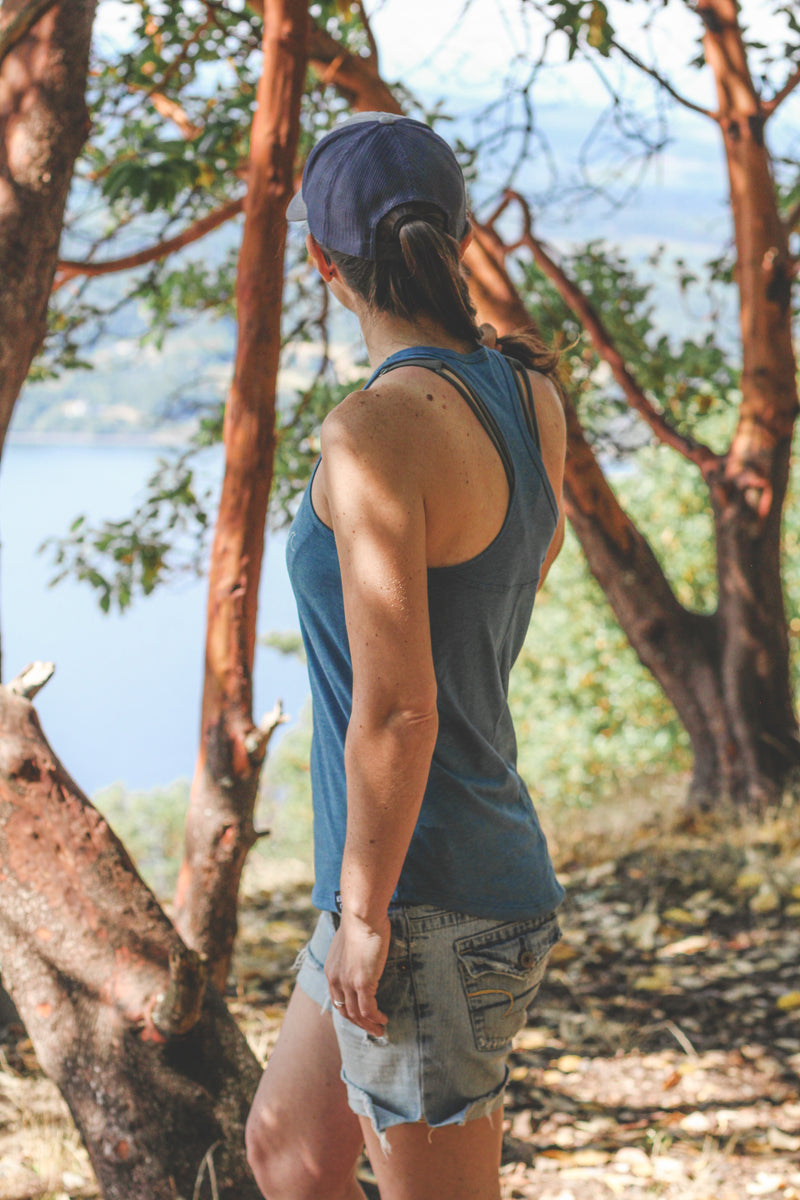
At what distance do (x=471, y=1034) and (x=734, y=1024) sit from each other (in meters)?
2.02

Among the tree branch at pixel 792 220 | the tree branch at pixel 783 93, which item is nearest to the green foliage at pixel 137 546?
the tree branch at pixel 792 220

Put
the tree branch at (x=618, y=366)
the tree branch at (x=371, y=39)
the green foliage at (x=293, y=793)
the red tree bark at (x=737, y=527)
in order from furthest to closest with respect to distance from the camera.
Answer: the green foliage at (x=293, y=793)
the tree branch at (x=618, y=366)
the red tree bark at (x=737, y=527)
the tree branch at (x=371, y=39)

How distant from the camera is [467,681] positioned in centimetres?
120

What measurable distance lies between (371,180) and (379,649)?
0.53 metres

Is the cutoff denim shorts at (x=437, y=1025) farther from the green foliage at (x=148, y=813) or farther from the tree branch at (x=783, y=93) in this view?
the green foliage at (x=148, y=813)

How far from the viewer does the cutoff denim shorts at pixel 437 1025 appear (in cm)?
115

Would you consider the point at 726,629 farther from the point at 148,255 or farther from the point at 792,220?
the point at 148,255

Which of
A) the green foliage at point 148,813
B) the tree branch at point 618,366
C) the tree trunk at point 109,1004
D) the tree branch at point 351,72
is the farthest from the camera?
the green foliage at point 148,813

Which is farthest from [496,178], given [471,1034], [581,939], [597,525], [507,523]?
[471,1034]

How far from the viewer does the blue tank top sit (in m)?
1.15

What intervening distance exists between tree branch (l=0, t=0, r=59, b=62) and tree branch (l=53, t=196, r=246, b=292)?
1255 millimetres

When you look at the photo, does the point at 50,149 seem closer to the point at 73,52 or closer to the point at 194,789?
the point at 73,52

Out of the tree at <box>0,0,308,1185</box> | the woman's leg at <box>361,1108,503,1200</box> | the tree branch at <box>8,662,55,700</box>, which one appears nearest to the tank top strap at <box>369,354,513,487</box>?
the woman's leg at <box>361,1108,503,1200</box>

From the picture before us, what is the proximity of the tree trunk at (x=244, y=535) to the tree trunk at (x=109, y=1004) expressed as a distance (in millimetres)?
507
